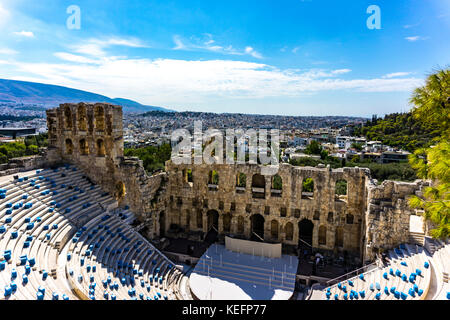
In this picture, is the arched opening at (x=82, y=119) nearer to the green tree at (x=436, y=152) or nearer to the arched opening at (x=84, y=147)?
the arched opening at (x=84, y=147)

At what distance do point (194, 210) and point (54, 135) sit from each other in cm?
1497

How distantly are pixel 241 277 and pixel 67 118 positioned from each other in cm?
2082

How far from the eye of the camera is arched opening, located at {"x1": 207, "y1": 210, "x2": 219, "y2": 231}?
28391mm

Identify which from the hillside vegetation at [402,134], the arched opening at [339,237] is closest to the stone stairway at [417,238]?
the arched opening at [339,237]

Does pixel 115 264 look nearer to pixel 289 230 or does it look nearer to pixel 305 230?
pixel 289 230

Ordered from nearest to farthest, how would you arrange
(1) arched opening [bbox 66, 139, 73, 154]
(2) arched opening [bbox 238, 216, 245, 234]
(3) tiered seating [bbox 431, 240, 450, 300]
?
1. (3) tiered seating [bbox 431, 240, 450, 300]
2. (1) arched opening [bbox 66, 139, 73, 154]
3. (2) arched opening [bbox 238, 216, 245, 234]

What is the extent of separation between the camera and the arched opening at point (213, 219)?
28.4 meters

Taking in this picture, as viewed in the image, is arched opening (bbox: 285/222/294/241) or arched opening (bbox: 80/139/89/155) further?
arched opening (bbox: 285/222/294/241)

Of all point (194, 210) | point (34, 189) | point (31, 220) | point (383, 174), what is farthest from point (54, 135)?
point (383, 174)

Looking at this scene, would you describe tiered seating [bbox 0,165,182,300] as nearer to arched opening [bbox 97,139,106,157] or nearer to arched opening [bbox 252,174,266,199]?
arched opening [bbox 97,139,106,157]

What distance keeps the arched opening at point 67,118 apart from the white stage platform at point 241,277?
55.8 feet

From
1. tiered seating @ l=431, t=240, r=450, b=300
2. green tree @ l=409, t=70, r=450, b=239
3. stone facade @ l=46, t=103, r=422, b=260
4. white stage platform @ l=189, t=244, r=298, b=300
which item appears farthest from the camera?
stone facade @ l=46, t=103, r=422, b=260

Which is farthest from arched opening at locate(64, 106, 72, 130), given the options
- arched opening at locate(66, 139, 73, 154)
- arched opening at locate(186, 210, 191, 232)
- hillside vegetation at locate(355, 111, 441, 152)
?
hillside vegetation at locate(355, 111, 441, 152)
